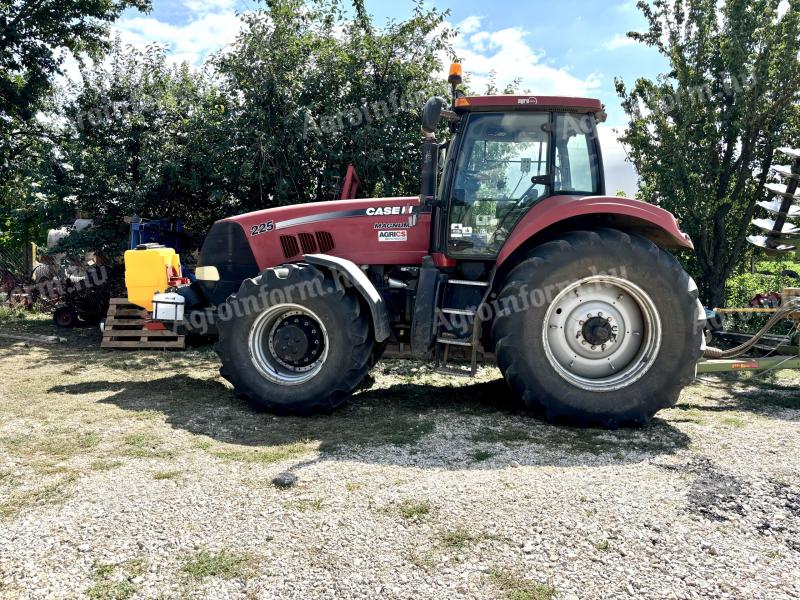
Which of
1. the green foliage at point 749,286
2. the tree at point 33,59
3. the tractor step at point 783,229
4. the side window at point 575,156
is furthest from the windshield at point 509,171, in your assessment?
the tree at point 33,59

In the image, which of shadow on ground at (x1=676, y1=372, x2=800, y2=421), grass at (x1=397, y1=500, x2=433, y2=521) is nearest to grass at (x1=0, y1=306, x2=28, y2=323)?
grass at (x1=397, y1=500, x2=433, y2=521)

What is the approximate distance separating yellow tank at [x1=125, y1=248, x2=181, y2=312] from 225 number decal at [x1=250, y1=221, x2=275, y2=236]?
1150 mm

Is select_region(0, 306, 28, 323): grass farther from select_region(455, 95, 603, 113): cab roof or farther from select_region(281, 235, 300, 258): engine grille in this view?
select_region(455, 95, 603, 113): cab roof

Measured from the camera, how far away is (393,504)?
3.03 m

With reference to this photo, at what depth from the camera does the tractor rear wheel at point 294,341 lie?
188 inches

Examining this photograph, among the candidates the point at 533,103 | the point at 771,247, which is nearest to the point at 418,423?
the point at 533,103

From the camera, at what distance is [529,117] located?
480 centimetres

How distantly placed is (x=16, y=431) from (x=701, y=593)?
4447 mm

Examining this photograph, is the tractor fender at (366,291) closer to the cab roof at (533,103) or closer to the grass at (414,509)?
the cab roof at (533,103)

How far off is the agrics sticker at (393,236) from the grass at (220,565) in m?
3.27

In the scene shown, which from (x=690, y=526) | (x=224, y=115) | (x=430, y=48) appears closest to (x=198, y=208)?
(x=224, y=115)

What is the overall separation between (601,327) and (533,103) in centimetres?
188

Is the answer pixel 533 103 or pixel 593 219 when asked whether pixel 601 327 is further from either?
pixel 533 103

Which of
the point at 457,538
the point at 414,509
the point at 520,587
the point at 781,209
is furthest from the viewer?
the point at 781,209
